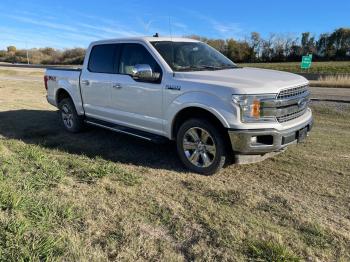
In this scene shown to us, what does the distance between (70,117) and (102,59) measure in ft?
5.66

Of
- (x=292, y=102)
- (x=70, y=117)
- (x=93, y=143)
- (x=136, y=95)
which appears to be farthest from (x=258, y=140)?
(x=70, y=117)

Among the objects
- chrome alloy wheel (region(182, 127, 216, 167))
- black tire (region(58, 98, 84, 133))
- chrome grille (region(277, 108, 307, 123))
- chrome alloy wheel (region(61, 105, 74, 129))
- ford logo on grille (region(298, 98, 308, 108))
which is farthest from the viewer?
chrome alloy wheel (region(61, 105, 74, 129))

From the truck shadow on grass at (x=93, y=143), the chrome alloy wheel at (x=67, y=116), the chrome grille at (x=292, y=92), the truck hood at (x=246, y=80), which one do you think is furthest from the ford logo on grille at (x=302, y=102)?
the chrome alloy wheel at (x=67, y=116)

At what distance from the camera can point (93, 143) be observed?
274 inches

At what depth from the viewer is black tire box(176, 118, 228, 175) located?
16.2 feet

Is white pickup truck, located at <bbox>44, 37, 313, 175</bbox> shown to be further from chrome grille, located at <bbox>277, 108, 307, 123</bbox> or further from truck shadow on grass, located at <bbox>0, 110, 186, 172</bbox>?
truck shadow on grass, located at <bbox>0, 110, 186, 172</bbox>

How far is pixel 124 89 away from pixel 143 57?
624mm

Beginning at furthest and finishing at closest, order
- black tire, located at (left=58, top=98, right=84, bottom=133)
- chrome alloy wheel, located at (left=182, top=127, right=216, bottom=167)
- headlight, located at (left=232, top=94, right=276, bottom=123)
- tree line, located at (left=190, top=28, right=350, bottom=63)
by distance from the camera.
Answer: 1. tree line, located at (left=190, top=28, right=350, bottom=63)
2. black tire, located at (left=58, top=98, right=84, bottom=133)
3. chrome alloy wheel, located at (left=182, top=127, right=216, bottom=167)
4. headlight, located at (left=232, top=94, right=276, bottom=123)

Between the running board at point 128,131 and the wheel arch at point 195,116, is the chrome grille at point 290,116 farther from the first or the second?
the running board at point 128,131

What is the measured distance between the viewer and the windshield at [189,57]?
566 centimetres

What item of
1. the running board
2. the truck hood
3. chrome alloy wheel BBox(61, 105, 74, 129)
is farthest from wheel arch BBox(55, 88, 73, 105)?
the truck hood

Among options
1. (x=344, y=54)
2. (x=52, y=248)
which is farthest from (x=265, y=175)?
(x=344, y=54)

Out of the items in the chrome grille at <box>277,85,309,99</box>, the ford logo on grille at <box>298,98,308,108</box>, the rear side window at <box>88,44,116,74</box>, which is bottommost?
the ford logo on grille at <box>298,98,308,108</box>

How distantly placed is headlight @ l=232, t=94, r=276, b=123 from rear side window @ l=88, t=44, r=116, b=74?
2707 millimetres
